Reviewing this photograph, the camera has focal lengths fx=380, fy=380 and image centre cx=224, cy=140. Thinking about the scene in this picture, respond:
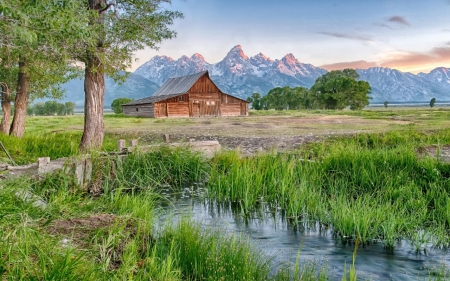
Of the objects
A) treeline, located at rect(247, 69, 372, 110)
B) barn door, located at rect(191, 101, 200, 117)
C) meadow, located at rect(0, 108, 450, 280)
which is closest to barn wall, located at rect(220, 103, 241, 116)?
barn door, located at rect(191, 101, 200, 117)

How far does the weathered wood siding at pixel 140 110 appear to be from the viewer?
59612mm

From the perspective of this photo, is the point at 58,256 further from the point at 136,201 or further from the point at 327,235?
the point at 327,235

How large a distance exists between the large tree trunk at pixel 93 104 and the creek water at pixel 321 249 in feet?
26.1

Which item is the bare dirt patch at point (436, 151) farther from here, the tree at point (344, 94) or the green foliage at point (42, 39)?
the tree at point (344, 94)

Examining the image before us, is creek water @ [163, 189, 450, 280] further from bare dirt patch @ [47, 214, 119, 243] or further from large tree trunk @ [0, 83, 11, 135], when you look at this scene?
large tree trunk @ [0, 83, 11, 135]

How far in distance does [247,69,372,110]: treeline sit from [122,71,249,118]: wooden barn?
2813 cm

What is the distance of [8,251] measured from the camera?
414 centimetres

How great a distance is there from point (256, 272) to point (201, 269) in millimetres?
747

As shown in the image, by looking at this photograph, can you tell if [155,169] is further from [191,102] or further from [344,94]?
[344,94]

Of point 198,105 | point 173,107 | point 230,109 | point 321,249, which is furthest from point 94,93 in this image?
point 230,109

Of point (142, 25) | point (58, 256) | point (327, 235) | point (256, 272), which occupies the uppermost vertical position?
point (142, 25)

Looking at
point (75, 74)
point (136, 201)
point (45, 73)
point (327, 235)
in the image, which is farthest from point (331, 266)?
point (45, 73)

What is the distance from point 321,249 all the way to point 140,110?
197ft

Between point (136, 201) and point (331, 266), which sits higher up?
point (136, 201)
